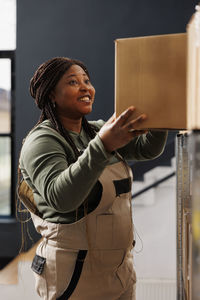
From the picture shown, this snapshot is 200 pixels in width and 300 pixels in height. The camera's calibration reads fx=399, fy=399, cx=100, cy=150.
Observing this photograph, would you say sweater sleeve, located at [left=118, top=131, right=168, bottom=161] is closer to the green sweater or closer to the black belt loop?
the green sweater

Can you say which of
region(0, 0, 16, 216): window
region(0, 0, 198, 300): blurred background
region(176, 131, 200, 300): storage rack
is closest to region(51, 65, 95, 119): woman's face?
region(176, 131, 200, 300): storage rack

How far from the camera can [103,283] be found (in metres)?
1.24

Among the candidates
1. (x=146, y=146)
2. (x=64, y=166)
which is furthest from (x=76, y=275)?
(x=146, y=146)

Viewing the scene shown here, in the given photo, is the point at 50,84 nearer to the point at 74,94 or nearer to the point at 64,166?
the point at 74,94

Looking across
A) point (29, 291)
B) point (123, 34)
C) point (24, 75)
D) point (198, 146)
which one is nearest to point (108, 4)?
point (123, 34)

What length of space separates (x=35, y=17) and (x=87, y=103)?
8.18ft

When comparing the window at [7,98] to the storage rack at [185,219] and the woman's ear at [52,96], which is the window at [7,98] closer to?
the woman's ear at [52,96]

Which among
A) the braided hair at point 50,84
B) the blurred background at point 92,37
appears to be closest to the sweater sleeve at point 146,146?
the braided hair at point 50,84

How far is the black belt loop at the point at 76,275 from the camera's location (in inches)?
47.3

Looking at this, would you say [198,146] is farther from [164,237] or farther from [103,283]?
[164,237]

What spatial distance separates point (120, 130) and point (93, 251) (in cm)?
45

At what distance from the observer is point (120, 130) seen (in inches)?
37.0

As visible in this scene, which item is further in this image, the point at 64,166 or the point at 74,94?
the point at 74,94

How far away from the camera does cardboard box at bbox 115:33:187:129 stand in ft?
2.83
